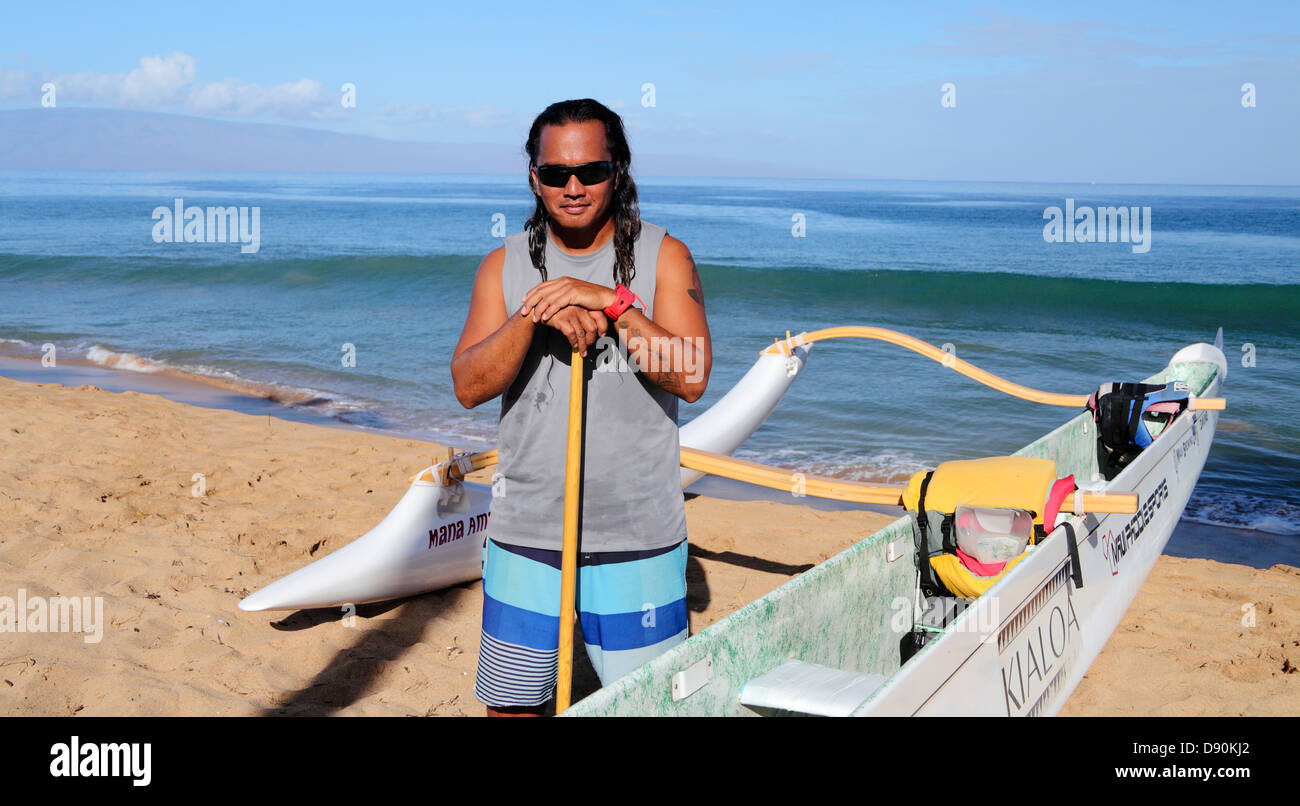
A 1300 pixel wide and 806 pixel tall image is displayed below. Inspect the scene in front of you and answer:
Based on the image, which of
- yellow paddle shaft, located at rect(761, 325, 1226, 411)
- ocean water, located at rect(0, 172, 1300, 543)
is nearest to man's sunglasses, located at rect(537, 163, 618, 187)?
yellow paddle shaft, located at rect(761, 325, 1226, 411)

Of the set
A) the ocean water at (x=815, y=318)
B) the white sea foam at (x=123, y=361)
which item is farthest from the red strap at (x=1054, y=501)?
the white sea foam at (x=123, y=361)

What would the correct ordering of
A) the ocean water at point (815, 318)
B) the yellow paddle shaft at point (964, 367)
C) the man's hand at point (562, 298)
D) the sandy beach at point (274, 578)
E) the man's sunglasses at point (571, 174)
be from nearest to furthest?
the man's hand at point (562, 298)
the man's sunglasses at point (571, 174)
the sandy beach at point (274, 578)
the yellow paddle shaft at point (964, 367)
the ocean water at point (815, 318)

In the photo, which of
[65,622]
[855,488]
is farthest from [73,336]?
[855,488]

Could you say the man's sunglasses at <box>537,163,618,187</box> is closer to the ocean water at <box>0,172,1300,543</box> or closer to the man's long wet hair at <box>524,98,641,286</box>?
the man's long wet hair at <box>524,98,641,286</box>

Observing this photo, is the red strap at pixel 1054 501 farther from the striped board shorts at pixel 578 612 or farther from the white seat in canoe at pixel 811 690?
the striped board shorts at pixel 578 612

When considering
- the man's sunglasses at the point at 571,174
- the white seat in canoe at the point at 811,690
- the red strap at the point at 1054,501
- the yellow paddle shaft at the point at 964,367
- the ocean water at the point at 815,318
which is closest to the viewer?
the man's sunglasses at the point at 571,174

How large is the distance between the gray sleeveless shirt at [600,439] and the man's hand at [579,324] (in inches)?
4.2

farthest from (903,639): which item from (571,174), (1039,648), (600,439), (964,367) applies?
(964,367)

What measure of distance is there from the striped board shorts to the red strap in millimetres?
1417

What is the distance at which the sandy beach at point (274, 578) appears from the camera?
305 cm

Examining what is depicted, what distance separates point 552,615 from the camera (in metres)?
1.72

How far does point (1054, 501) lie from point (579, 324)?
179 centimetres

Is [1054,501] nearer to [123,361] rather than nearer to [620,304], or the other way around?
[620,304]
